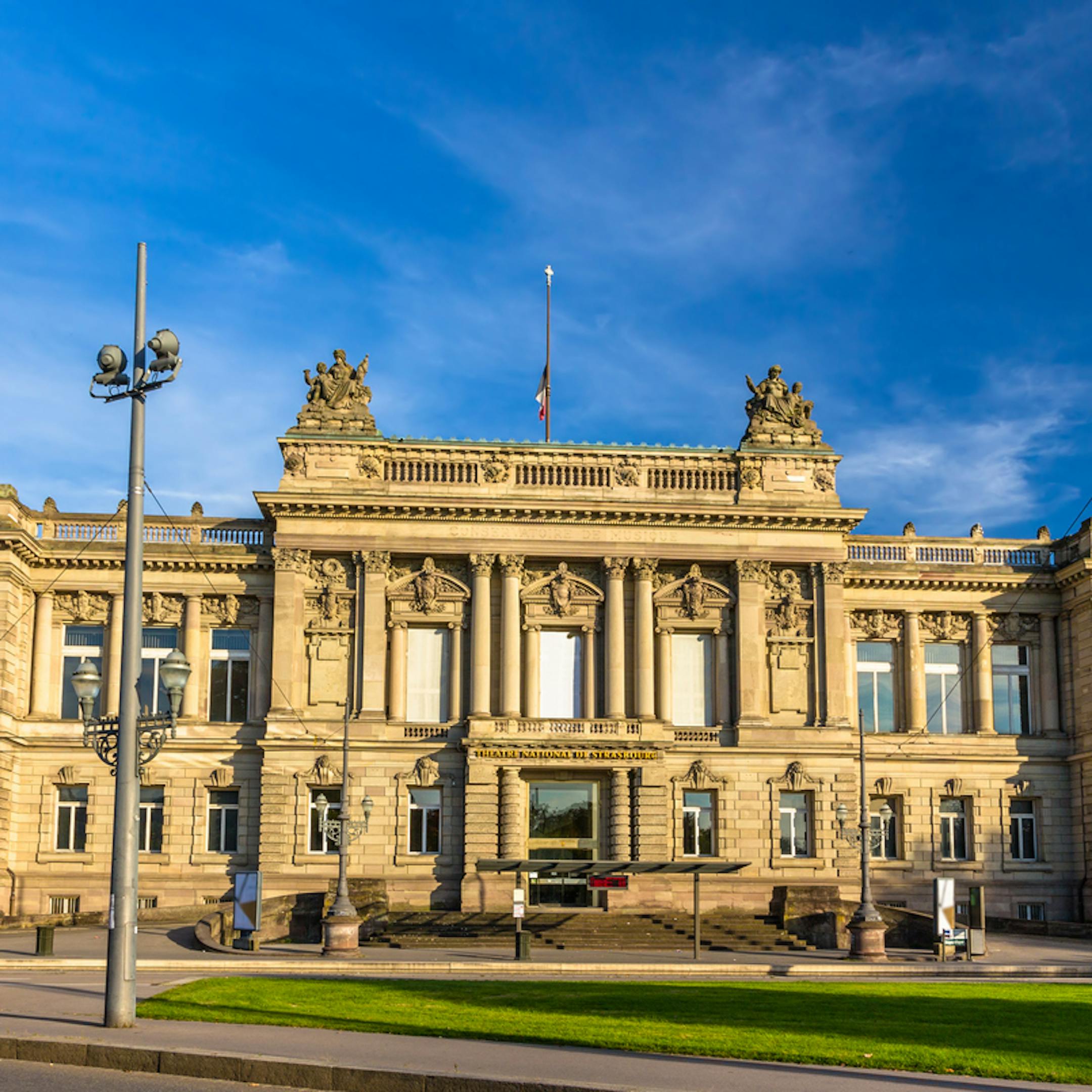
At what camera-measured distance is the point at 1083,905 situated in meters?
61.5

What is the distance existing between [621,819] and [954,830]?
1580 centimetres

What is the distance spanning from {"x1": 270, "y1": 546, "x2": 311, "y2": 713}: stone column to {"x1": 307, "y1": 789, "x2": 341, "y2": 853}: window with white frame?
11.6 ft

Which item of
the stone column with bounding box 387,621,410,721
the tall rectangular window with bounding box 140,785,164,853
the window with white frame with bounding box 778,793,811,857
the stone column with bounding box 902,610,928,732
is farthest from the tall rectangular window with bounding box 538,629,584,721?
the tall rectangular window with bounding box 140,785,164,853

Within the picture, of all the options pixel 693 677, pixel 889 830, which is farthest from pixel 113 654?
pixel 889 830

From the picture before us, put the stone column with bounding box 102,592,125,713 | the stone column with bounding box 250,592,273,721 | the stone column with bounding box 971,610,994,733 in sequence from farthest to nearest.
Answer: the stone column with bounding box 971,610,994,733, the stone column with bounding box 250,592,273,721, the stone column with bounding box 102,592,125,713

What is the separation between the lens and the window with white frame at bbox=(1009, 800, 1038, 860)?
208ft

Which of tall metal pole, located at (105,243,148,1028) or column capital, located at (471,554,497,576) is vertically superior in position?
column capital, located at (471,554,497,576)

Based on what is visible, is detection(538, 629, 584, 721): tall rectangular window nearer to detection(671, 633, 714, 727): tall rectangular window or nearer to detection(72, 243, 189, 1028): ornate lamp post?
detection(671, 633, 714, 727): tall rectangular window

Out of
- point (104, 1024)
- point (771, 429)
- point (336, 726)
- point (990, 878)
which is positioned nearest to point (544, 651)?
point (336, 726)

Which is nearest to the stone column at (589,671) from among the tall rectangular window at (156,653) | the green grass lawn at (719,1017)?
the tall rectangular window at (156,653)

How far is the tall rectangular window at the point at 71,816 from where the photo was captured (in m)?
60.0

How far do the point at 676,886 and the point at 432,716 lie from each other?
1182 cm

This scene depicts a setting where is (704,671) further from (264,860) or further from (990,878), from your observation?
(264,860)

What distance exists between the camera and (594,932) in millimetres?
52406
